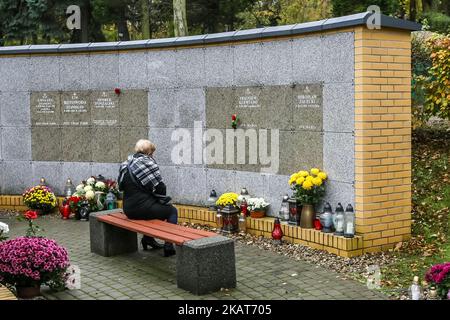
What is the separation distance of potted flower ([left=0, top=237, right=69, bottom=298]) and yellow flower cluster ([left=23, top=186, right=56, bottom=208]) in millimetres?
4625

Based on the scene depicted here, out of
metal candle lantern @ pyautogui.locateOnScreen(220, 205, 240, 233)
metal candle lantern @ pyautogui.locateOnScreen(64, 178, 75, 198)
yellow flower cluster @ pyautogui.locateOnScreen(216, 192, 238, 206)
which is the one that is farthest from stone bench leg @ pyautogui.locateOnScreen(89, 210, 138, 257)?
metal candle lantern @ pyautogui.locateOnScreen(64, 178, 75, 198)

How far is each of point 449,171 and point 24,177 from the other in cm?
726

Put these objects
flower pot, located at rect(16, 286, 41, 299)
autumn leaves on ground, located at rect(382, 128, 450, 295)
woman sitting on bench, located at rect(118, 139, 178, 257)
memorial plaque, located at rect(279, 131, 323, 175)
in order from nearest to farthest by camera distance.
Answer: flower pot, located at rect(16, 286, 41, 299)
autumn leaves on ground, located at rect(382, 128, 450, 295)
woman sitting on bench, located at rect(118, 139, 178, 257)
memorial plaque, located at rect(279, 131, 323, 175)

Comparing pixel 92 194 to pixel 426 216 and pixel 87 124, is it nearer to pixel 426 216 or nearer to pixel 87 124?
pixel 87 124

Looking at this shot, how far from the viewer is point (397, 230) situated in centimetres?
809

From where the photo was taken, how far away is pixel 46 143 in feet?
38.0

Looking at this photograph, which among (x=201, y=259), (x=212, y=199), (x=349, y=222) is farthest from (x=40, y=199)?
(x=349, y=222)

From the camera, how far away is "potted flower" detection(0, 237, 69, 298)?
6082 millimetres

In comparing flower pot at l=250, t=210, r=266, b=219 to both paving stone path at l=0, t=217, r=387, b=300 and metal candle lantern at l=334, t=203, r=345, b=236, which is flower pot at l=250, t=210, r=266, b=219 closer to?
paving stone path at l=0, t=217, r=387, b=300

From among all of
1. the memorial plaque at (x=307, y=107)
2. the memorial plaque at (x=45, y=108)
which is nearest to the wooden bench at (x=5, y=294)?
the memorial plaque at (x=307, y=107)

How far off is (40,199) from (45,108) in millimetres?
1699

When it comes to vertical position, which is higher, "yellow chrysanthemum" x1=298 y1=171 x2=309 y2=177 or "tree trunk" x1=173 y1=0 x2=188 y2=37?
"tree trunk" x1=173 y1=0 x2=188 y2=37

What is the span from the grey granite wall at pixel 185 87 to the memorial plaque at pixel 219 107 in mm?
102

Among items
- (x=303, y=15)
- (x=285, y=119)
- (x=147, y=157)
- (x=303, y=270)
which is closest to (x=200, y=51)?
(x=285, y=119)
